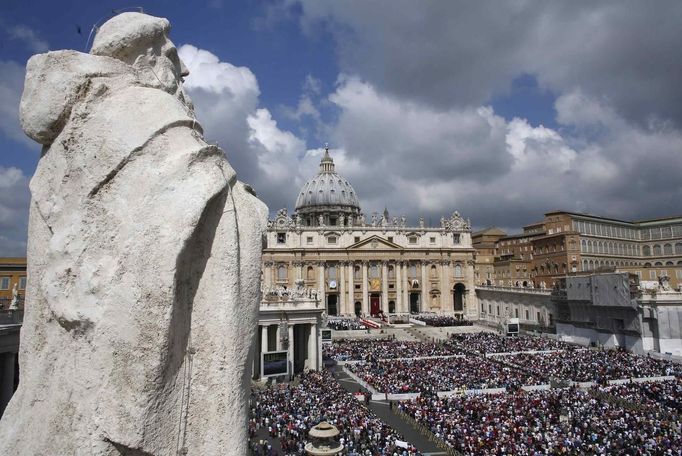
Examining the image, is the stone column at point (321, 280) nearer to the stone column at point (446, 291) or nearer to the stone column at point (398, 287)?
the stone column at point (398, 287)

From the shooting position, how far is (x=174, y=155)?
3.01 m

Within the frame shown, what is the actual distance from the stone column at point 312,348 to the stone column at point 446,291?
4637 cm

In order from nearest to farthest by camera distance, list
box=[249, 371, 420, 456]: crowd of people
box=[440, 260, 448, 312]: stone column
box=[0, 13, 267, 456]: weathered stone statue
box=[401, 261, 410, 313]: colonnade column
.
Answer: box=[0, 13, 267, 456]: weathered stone statue, box=[249, 371, 420, 456]: crowd of people, box=[401, 261, 410, 313]: colonnade column, box=[440, 260, 448, 312]: stone column

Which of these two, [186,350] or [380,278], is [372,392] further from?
[380,278]

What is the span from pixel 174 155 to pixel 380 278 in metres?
70.4

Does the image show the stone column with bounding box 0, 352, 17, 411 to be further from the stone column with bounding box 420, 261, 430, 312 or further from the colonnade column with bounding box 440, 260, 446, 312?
the colonnade column with bounding box 440, 260, 446, 312

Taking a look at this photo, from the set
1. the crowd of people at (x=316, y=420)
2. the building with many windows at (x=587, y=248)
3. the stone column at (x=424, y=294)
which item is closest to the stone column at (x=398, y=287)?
the stone column at (x=424, y=294)

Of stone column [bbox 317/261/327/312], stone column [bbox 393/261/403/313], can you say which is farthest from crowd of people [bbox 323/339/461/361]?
stone column [bbox 393/261/403/313]

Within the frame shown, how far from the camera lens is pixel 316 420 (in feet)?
58.6

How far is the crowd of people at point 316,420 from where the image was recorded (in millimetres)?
15555

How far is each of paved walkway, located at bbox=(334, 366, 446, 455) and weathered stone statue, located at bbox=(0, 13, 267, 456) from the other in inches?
575

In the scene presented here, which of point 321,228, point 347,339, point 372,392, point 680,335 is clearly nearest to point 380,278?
point 321,228

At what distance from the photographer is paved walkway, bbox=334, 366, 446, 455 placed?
53.8ft

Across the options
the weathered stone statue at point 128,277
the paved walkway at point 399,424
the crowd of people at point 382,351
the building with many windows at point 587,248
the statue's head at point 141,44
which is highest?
the building with many windows at point 587,248
